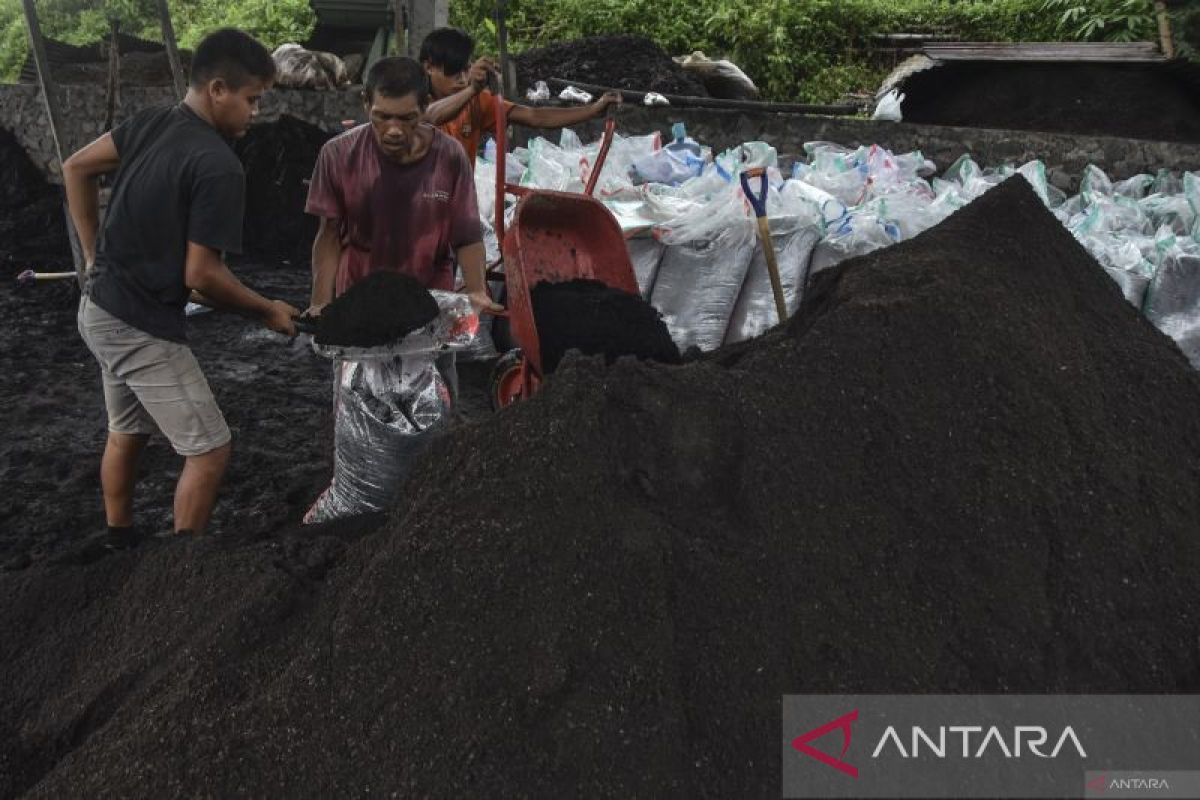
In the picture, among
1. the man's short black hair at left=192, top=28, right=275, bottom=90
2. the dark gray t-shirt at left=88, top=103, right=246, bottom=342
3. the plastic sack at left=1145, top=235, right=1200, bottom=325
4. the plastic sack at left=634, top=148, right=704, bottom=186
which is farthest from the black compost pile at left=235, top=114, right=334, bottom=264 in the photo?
the plastic sack at left=1145, top=235, right=1200, bottom=325

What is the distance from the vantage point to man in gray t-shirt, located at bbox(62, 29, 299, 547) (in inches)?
107

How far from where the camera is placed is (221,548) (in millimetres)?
2723

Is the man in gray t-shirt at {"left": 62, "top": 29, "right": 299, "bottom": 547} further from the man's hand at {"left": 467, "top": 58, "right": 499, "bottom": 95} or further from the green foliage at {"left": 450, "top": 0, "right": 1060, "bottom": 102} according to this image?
the green foliage at {"left": 450, "top": 0, "right": 1060, "bottom": 102}

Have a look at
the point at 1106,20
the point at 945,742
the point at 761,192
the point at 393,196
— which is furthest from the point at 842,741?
the point at 1106,20

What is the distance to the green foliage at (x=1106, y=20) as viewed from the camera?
31.2 feet

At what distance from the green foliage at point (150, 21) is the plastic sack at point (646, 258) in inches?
323

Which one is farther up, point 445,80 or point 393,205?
point 445,80

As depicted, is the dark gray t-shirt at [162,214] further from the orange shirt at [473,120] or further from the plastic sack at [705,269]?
the plastic sack at [705,269]

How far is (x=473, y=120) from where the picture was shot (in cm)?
444

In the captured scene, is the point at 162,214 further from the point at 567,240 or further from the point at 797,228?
the point at 797,228

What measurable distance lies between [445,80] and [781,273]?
198cm

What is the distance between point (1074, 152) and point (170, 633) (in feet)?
21.5

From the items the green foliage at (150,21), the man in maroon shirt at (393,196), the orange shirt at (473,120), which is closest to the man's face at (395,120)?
the man in maroon shirt at (393,196)

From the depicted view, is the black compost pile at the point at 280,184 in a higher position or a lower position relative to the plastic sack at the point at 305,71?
lower
